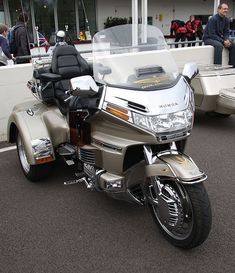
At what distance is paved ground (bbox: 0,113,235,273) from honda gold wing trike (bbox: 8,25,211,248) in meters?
0.18

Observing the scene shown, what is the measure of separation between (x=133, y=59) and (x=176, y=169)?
1093 mm

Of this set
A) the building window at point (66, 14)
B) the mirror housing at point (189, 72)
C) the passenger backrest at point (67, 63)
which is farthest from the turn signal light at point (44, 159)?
the building window at point (66, 14)

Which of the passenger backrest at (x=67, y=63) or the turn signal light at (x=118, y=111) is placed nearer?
the turn signal light at (x=118, y=111)

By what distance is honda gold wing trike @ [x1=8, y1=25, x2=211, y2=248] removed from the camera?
2646 mm

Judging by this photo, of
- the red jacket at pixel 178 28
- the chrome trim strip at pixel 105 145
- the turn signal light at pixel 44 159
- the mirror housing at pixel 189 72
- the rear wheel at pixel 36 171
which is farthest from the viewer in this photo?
the red jacket at pixel 178 28

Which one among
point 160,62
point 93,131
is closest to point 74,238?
point 93,131

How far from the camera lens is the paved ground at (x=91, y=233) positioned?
2.64 metres

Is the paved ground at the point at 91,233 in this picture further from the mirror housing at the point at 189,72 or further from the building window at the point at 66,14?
the building window at the point at 66,14

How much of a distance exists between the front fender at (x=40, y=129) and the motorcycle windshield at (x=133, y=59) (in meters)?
0.84

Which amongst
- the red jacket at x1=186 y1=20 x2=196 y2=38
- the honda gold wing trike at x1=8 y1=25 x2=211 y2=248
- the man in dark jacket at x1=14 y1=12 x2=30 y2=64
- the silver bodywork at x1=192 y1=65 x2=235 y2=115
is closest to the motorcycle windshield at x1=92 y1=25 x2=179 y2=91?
the honda gold wing trike at x1=8 y1=25 x2=211 y2=248

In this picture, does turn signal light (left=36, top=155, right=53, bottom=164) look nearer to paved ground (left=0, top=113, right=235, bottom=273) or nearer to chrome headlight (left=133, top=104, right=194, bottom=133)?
paved ground (left=0, top=113, right=235, bottom=273)

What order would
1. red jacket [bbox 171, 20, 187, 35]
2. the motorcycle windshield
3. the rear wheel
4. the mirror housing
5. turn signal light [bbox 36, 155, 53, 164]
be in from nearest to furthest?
the motorcycle windshield
the mirror housing
turn signal light [bbox 36, 155, 53, 164]
the rear wheel
red jacket [bbox 171, 20, 187, 35]

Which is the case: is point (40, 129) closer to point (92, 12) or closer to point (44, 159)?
point (44, 159)

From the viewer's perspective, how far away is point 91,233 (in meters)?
3.04
